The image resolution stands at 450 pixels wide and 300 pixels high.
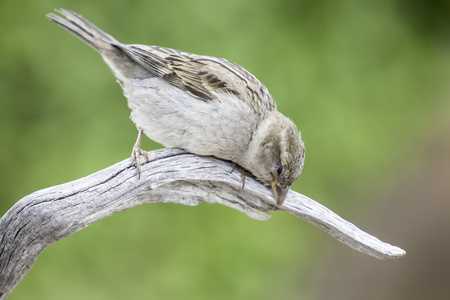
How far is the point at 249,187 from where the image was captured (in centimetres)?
285

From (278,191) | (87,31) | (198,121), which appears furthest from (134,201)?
(87,31)

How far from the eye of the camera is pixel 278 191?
2.79m

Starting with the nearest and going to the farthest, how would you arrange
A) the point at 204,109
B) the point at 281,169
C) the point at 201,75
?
the point at 281,169
the point at 204,109
the point at 201,75

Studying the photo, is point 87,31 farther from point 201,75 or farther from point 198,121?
point 198,121

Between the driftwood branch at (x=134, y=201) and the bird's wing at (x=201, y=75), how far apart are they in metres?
0.33

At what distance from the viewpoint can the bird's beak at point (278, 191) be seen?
2771mm

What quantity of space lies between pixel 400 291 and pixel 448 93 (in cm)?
184

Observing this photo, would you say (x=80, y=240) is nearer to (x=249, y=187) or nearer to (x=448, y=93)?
(x=249, y=187)

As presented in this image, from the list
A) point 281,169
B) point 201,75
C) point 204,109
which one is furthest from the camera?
point 201,75

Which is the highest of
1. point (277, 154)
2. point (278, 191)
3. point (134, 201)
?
point (277, 154)

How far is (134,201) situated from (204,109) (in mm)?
559

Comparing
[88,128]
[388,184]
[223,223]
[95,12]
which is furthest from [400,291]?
[95,12]

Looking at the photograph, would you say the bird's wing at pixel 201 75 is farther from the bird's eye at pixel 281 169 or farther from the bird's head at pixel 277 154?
the bird's eye at pixel 281 169

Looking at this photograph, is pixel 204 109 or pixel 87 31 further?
pixel 87 31
